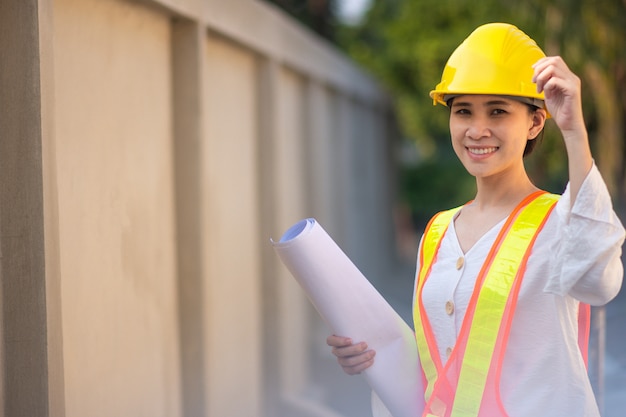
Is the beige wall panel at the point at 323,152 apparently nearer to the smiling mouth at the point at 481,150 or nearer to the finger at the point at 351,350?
the finger at the point at 351,350

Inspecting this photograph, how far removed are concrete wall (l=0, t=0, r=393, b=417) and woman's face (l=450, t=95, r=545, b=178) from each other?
1.64 m

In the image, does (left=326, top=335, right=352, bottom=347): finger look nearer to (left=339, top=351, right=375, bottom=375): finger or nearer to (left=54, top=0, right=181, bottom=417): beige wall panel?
(left=339, top=351, right=375, bottom=375): finger

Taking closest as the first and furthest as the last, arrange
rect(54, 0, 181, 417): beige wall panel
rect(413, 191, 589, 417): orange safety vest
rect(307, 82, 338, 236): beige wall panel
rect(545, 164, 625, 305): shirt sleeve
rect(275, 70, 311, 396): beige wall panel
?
rect(545, 164, 625, 305): shirt sleeve, rect(413, 191, 589, 417): orange safety vest, rect(54, 0, 181, 417): beige wall panel, rect(275, 70, 311, 396): beige wall panel, rect(307, 82, 338, 236): beige wall panel

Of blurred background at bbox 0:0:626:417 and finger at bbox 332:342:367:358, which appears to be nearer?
finger at bbox 332:342:367:358

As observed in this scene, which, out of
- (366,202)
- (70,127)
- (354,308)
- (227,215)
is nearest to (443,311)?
(354,308)

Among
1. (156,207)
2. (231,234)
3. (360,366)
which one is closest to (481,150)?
(360,366)

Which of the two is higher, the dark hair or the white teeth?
the dark hair

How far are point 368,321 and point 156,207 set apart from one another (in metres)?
3.00

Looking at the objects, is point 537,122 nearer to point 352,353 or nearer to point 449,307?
point 449,307

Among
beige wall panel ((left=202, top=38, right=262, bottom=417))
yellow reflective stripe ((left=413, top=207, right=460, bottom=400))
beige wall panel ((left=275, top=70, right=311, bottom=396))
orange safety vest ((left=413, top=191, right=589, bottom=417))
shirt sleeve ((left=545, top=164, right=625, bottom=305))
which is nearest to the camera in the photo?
shirt sleeve ((left=545, top=164, right=625, bottom=305))

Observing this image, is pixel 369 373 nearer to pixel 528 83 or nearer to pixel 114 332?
pixel 528 83

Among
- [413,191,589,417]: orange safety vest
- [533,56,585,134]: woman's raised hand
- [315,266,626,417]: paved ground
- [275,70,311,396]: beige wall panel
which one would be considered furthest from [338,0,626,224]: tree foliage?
[533,56,585,134]: woman's raised hand

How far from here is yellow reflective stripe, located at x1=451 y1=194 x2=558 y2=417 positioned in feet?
8.34

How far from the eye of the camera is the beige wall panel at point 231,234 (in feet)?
21.5
